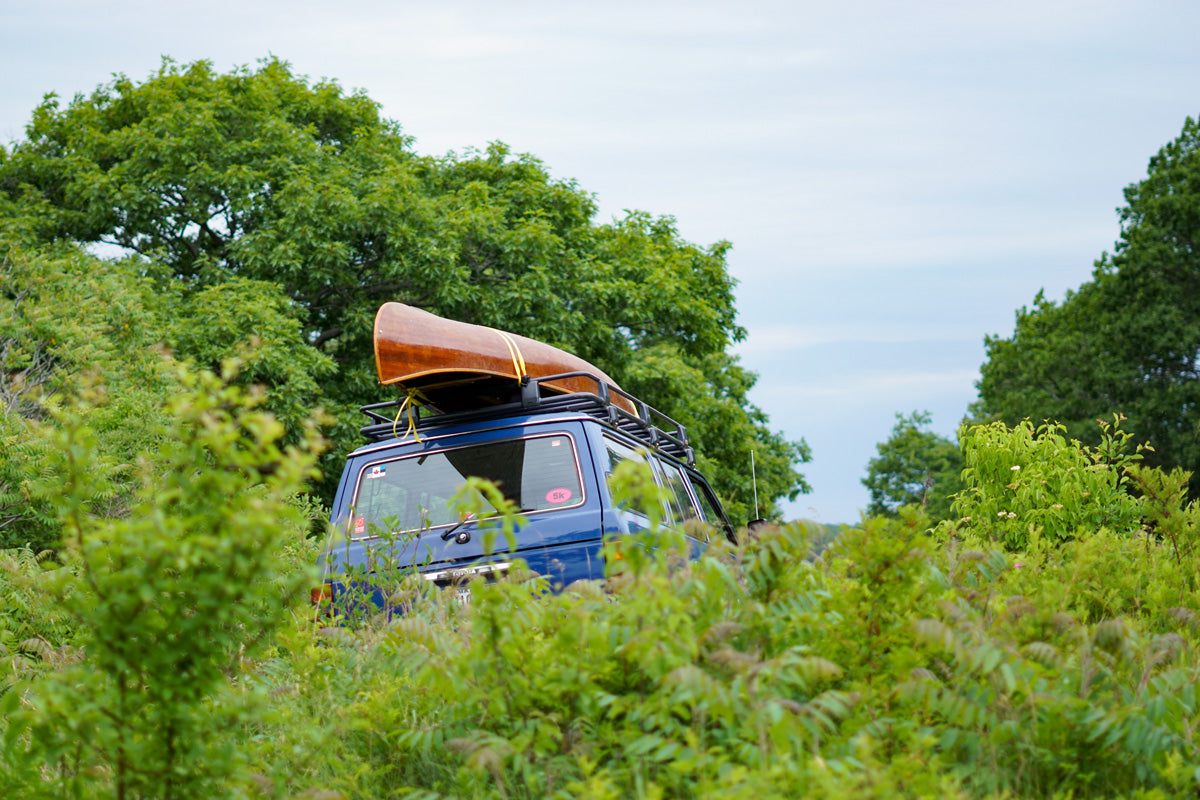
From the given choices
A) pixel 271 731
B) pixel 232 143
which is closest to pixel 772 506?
pixel 232 143

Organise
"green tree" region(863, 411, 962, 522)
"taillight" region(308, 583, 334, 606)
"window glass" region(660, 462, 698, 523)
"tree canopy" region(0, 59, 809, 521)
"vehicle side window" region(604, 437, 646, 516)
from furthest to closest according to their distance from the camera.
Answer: "green tree" region(863, 411, 962, 522)
"tree canopy" region(0, 59, 809, 521)
"window glass" region(660, 462, 698, 523)
"vehicle side window" region(604, 437, 646, 516)
"taillight" region(308, 583, 334, 606)

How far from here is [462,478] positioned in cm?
721

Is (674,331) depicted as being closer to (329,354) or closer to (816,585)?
(329,354)

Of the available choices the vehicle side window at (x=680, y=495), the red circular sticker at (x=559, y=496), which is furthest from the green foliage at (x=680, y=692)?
the vehicle side window at (x=680, y=495)

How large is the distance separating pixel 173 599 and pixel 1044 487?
7.51 m

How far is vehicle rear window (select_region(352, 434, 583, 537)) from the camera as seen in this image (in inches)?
272

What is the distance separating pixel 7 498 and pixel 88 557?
731 centimetres

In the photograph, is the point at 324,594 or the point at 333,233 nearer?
the point at 324,594

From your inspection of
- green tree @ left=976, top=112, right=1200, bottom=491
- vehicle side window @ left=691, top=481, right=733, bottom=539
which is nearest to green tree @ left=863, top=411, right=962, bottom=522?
green tree @ left=976, top=112, right=1200, bottom=491

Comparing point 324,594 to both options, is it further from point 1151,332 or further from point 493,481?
point 1151,332

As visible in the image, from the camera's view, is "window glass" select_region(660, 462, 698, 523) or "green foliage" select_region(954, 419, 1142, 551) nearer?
"green foliage" select_region(954, 419, 1142, 551)

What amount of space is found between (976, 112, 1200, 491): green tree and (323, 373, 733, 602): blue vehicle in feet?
88.1

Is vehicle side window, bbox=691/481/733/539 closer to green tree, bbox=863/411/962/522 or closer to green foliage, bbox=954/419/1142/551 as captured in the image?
green foliage, bbox=954/419/1142/551

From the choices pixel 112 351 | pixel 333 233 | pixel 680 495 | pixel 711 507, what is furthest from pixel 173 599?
pixel 333 233
